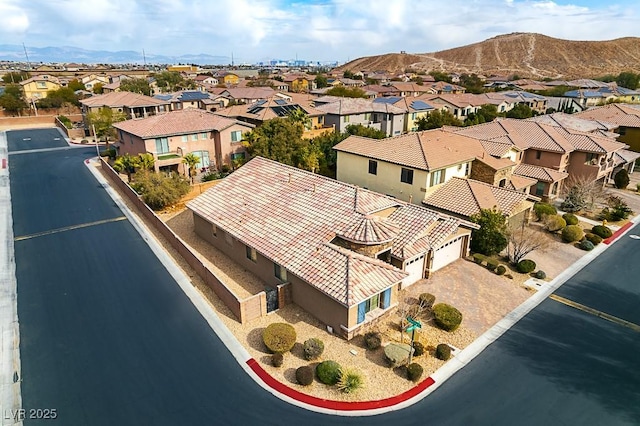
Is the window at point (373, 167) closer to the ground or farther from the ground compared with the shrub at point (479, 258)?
farther from the ground

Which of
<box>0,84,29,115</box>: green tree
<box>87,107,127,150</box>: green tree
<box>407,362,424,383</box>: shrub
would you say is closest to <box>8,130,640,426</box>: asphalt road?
<box>407,362,424,383</box>: shrub

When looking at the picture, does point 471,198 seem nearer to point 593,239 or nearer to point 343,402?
point 593,239

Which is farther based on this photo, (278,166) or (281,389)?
(278,166)

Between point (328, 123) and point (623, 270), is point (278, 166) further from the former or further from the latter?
point (328, 123)

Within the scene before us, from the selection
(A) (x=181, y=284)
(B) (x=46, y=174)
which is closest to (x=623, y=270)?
(A) (x=181, y=284)

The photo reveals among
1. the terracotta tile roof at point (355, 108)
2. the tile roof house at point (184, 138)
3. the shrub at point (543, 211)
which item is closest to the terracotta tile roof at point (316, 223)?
the shrub at point (543, 211)

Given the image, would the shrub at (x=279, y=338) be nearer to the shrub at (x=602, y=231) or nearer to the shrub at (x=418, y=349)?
the shrub at (x=418, y=349)
